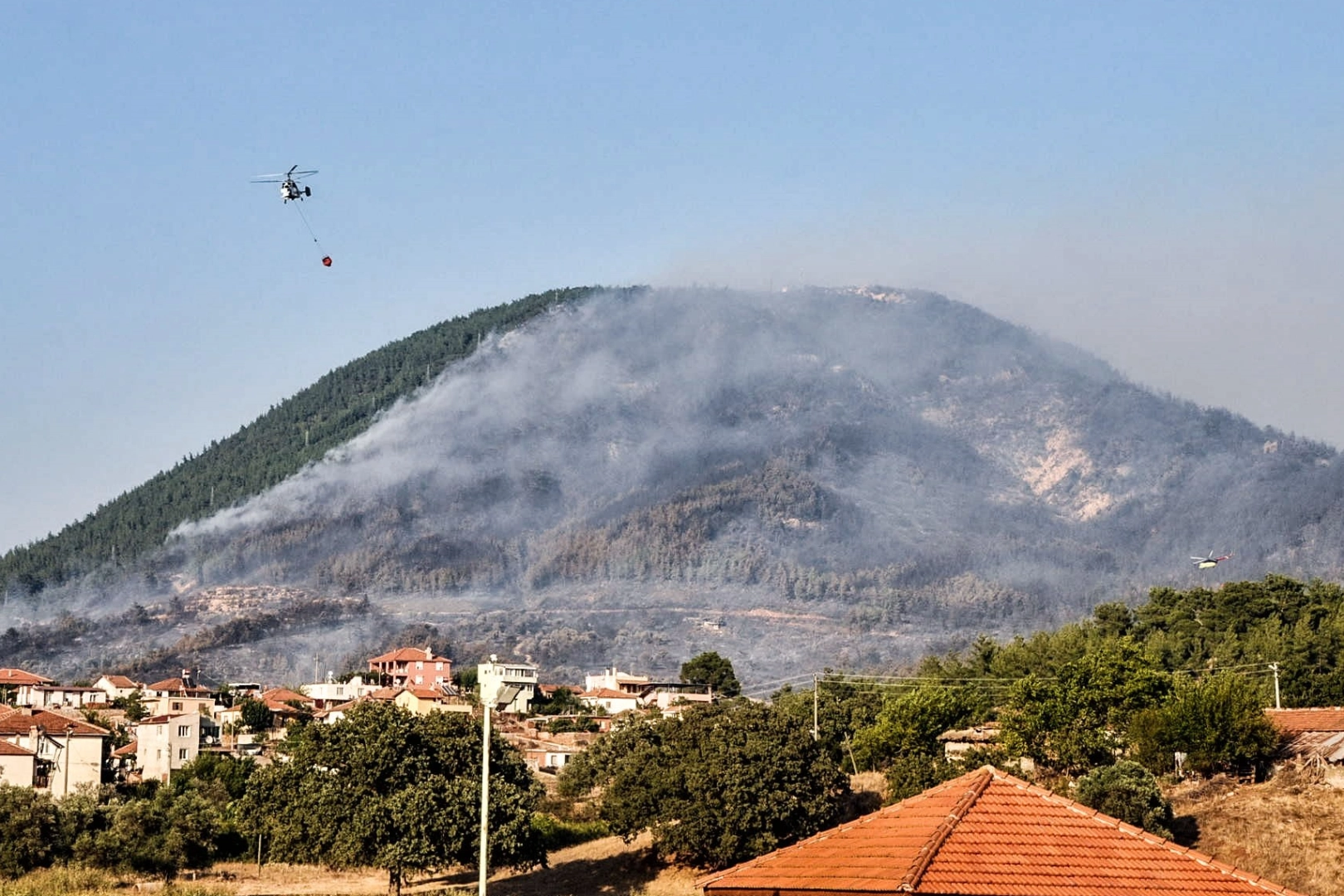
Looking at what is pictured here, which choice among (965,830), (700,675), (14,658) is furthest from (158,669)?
(965,830)

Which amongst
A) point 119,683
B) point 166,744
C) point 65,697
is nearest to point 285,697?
point 65,697

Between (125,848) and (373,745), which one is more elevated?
(373,745)

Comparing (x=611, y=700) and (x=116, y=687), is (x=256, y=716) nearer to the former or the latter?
(x=611, y=700)

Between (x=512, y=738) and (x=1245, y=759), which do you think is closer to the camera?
(x=1245, y=759)

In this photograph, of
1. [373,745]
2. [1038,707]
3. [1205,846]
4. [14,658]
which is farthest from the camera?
→ [14,658]

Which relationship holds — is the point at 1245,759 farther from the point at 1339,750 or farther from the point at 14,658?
the point at 14,658

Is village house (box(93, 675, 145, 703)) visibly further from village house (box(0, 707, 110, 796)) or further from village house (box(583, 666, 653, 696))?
village house (box(0, 707, 110, 796))

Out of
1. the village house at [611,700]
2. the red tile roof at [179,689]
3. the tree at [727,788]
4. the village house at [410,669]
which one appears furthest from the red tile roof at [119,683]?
the tree at [727,788]
